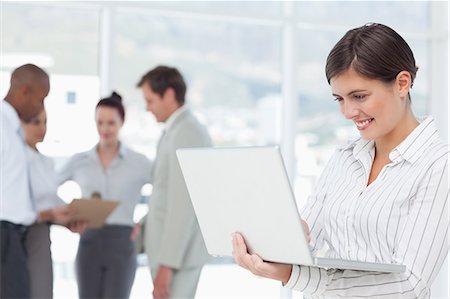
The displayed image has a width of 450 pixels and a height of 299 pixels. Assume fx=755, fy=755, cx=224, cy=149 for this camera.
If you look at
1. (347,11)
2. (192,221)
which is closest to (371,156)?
(192,221)

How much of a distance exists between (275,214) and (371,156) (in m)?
0.38

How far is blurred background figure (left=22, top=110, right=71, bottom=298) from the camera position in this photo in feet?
13.5

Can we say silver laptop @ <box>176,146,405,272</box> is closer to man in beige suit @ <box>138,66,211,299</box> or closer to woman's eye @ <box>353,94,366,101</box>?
woman's eye @ <box>353,94,366,101</box>

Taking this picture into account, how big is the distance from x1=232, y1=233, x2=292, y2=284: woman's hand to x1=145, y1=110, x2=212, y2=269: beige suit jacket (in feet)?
7.29

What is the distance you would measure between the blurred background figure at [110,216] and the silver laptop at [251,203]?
2424 millimetres

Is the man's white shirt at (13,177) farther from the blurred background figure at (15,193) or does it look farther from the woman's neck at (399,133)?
the woman's neck at (399,133)

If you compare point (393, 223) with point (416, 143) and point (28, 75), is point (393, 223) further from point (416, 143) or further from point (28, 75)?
point (28, 75)

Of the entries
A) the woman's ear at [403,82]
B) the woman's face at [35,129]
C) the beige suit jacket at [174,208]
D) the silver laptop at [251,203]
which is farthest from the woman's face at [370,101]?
the woman's face at [35,129]

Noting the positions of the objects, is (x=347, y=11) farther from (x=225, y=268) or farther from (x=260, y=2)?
(x=225, y=268)

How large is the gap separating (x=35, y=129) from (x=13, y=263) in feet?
2.45

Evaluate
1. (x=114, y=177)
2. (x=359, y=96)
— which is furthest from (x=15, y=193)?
(x=359, y=96)

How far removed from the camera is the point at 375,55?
71.2 inches

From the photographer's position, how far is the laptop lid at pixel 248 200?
167cm

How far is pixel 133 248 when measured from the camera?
172 inches
